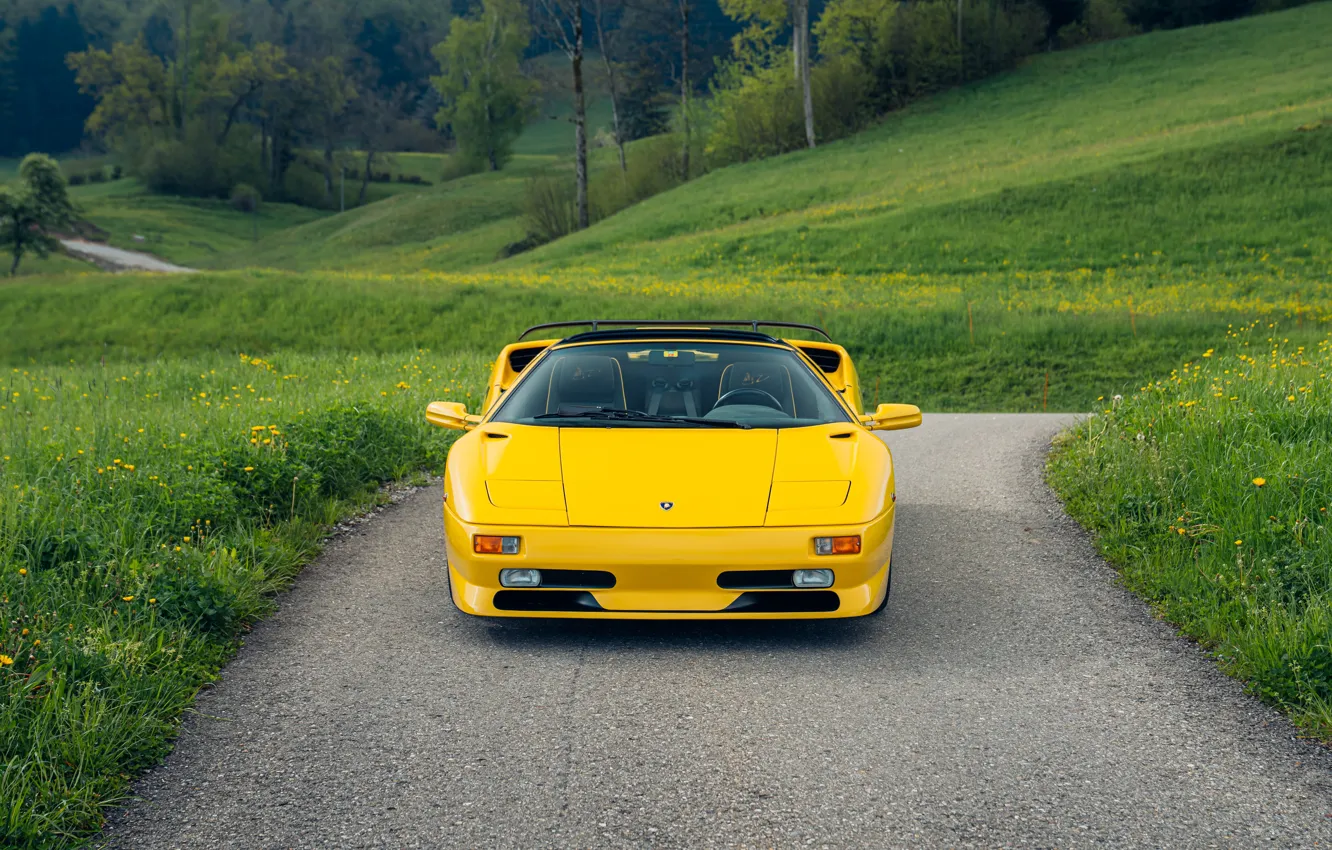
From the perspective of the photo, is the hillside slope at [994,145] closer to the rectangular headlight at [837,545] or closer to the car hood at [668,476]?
the car hood at [668,476]

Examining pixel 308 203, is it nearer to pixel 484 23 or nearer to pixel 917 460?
pixel 484 23

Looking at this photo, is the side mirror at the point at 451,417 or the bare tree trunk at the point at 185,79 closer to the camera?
the side mirror at the point at 451,417

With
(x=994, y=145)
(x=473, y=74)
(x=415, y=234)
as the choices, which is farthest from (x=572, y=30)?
(x=473, y=74)

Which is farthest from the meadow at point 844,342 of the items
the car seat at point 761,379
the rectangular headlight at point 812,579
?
the car seat at point 761,379

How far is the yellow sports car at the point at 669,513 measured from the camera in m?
4.62

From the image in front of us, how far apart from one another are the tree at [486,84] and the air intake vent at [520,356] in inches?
3066

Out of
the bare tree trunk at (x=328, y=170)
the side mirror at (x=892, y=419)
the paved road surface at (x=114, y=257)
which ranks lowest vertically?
the paved road surface at (x=114, y=257)

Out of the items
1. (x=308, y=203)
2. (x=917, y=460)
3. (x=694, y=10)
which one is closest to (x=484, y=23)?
(x=308, y=203)

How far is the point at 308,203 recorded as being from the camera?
323ft

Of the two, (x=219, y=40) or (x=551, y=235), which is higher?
(x=219, y=40)

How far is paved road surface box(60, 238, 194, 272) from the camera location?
194 ft

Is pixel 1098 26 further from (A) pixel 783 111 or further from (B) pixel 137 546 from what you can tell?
(B) pixel 137 546

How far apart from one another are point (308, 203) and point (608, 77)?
48.2m

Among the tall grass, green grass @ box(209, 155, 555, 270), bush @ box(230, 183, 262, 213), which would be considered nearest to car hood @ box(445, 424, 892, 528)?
the tall grass
